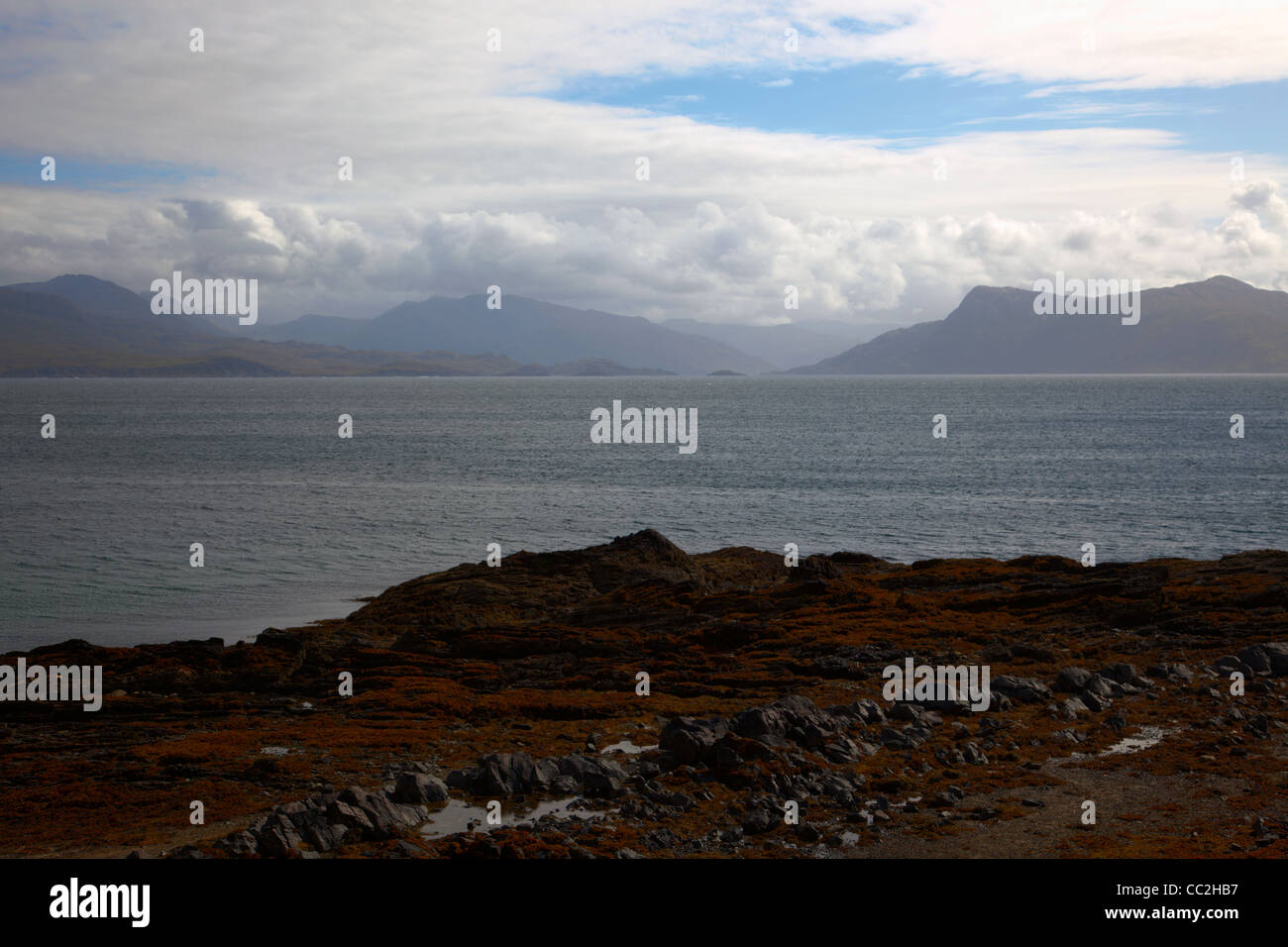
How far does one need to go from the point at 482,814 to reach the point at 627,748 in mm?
6101

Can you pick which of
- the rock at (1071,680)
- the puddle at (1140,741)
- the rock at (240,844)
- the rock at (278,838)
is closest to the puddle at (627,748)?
the rock at (278,838)

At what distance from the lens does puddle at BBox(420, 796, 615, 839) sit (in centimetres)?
2034

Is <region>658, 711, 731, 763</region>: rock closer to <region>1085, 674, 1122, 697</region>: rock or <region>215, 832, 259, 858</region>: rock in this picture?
<region>215, 832, 259, 858</region>: rock

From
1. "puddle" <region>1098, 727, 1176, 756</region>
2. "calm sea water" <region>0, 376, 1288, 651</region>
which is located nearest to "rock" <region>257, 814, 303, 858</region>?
"puddle" <region>1098, 727, 1176, 756</region>

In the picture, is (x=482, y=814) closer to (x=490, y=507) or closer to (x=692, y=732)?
(x=692, y=732)

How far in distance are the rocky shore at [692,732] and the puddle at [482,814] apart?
8cm

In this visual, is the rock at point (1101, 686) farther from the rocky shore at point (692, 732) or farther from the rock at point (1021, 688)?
the rock at point (1021, 688)

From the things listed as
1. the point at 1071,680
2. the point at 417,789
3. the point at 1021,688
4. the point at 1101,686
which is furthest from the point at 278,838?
the point at 1101,686

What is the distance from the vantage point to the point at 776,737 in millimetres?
24266

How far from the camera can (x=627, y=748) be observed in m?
26.5

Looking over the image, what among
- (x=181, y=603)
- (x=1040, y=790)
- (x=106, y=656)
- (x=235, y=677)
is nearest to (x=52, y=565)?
(x=181, y=603)

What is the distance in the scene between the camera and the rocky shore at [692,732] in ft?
65.6

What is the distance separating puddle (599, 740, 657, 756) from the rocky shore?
155mm
